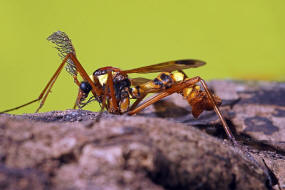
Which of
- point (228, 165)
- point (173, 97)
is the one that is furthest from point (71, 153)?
point (173, 97)

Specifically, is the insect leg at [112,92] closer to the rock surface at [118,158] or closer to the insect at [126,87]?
the insect at [126,87]

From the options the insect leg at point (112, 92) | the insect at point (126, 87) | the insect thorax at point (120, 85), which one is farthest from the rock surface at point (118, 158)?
the insect thorax at point (120, 85)

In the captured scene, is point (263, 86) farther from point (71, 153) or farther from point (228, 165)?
point (71, 153)

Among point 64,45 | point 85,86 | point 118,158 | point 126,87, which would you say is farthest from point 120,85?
point 118,158

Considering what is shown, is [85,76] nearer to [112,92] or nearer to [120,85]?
[112,92]

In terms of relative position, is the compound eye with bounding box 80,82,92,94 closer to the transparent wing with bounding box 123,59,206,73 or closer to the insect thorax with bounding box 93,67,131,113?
the insect thorax with bounding box 93,67,131,113

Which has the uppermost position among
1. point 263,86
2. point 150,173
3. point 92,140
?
point 92,140

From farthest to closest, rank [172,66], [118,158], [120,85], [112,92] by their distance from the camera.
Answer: [120,85], [112,92], [172,66], [118,158]

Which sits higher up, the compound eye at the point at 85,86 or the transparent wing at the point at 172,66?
the transparent wing at the point at 172,66
